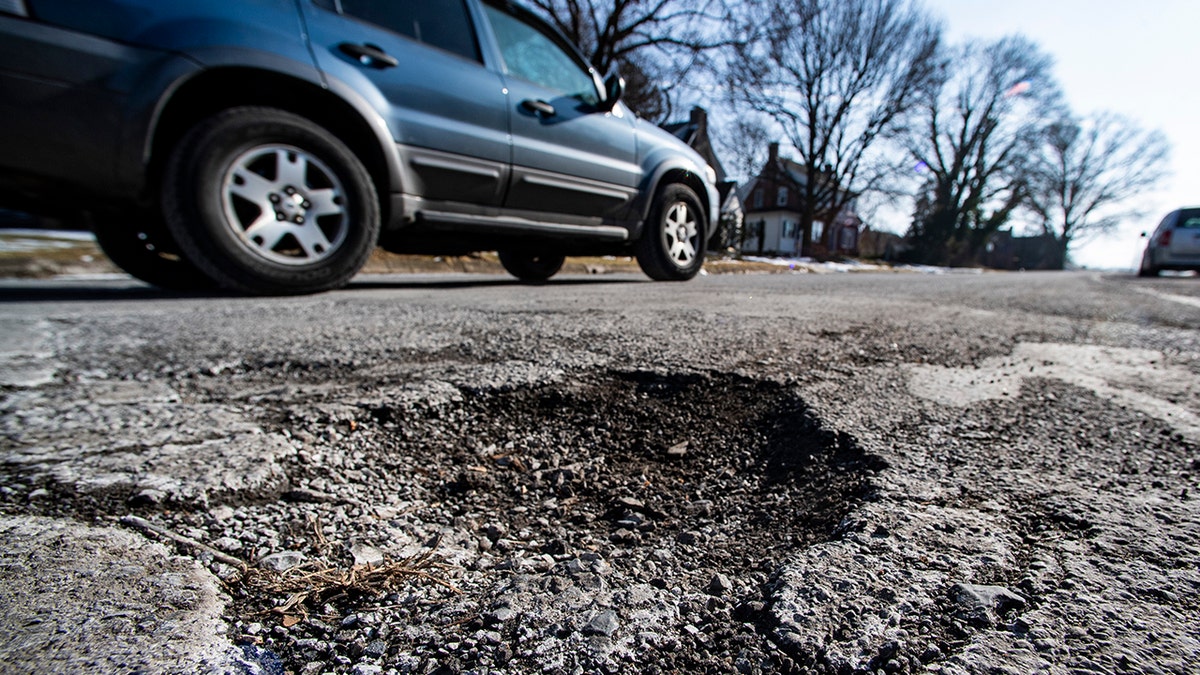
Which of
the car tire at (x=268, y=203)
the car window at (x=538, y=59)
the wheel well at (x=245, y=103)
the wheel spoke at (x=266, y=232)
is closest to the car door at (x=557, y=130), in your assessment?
the car window at (x=538, y=59)

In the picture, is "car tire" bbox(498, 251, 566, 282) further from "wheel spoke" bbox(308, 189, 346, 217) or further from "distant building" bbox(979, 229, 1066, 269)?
"distant building" bbox(979, 229, 1066, 269)

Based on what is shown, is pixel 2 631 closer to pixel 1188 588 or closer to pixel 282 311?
pixel 1188 588

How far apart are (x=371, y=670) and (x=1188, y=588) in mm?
854

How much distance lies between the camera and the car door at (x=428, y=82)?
2486mm

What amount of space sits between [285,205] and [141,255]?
1828 millimetres

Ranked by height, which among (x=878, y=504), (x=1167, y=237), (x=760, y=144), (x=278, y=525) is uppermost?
(x=760, y=144)

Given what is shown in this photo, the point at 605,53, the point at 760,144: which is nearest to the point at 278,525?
the point at 605,53

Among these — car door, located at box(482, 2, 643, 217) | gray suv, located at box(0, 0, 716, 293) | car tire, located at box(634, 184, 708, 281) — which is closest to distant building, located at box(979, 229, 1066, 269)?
car tire, located at box(634, 184, 708, 281)

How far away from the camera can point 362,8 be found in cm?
274

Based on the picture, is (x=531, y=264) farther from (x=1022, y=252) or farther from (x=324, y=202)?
(x=1022, y=252)

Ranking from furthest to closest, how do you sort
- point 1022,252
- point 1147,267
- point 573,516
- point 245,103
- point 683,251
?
point 1022,252, point 1147,267, point 683,251, point 245,103, point 573,516

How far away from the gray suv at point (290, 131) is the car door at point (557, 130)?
0.01 m

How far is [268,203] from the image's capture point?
2195mm

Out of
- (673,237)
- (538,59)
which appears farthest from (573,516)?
(673,237)
